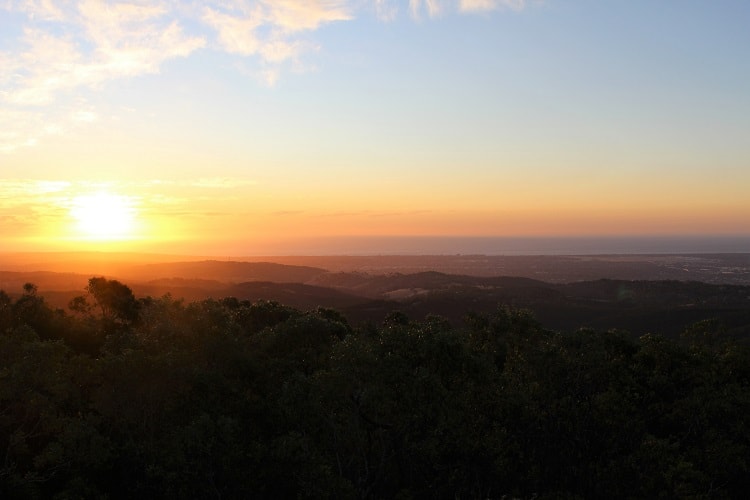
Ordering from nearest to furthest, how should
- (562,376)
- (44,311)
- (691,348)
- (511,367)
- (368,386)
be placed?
1. (368,386)
2. (562,376)
3. (511,367)
4. (691,348)
5. (44,311)

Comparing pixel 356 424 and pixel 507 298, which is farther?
pixel 507 298

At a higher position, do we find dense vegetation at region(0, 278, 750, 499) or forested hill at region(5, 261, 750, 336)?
dense vegetation at region(0, 278, 750, 499)

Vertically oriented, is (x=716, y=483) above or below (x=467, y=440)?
below

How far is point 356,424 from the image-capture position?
17453 mm

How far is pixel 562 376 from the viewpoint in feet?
68.6

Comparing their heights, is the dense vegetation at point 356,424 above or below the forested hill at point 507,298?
above

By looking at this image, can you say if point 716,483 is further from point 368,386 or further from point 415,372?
point 368,386

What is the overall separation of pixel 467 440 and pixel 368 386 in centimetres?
375

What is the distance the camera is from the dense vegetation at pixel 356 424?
54.8 ft

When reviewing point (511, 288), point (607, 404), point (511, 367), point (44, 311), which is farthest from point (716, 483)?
point (511, 288)

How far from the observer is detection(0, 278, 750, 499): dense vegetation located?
16703 millimetres

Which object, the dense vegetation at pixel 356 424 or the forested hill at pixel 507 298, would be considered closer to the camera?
the dense vegetation at pixel 356 424

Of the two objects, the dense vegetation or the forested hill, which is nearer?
the dense vegetation

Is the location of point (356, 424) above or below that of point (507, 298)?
above
